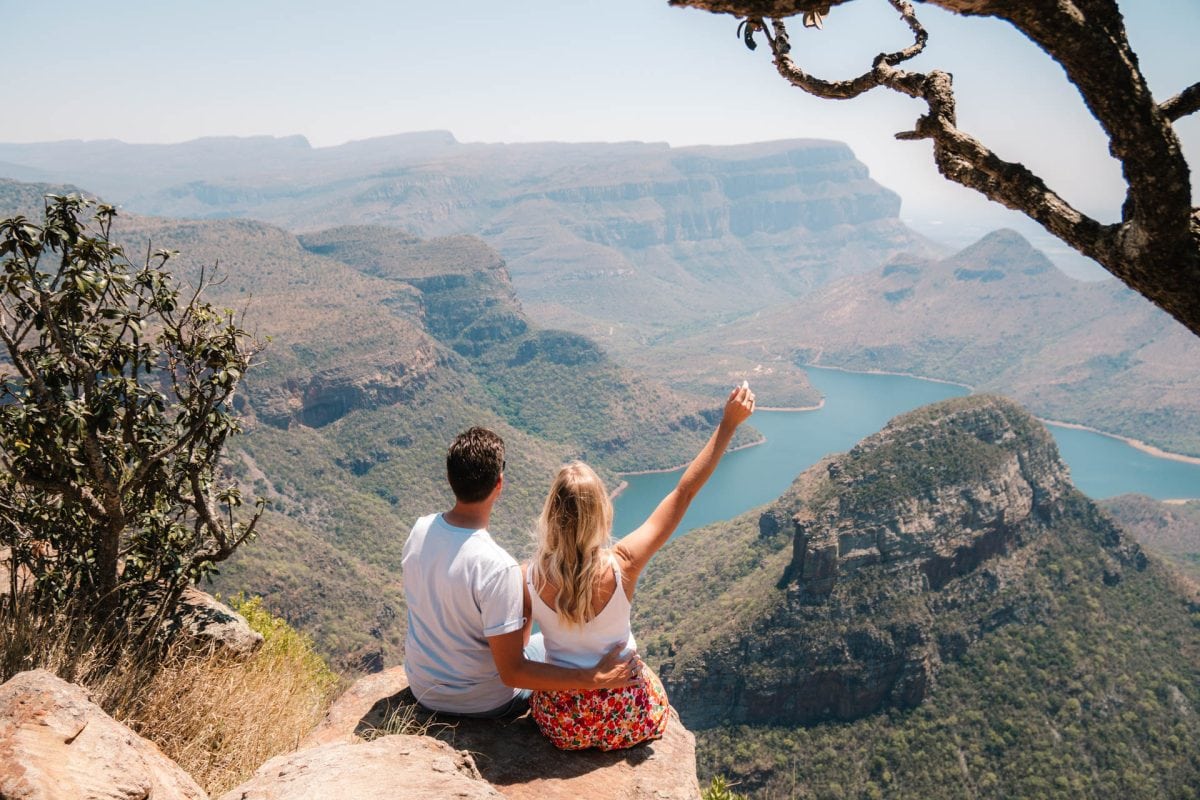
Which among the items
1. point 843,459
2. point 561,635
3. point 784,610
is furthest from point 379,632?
point 561,635

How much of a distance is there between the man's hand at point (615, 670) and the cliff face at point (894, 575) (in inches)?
1790

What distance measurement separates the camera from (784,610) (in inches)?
→ 1940

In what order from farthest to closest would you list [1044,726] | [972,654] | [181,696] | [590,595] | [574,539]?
[972,654]
[1044,726]
[181,696]
[590,595]
[574,539]

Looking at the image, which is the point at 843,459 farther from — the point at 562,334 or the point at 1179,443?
the point at 1179,443

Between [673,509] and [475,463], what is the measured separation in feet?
3.98

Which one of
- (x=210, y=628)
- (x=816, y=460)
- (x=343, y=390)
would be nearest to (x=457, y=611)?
(x=210, y=628)

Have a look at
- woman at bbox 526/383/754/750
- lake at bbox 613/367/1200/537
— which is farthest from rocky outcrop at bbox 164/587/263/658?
lake at bbox 613/367/1200/537

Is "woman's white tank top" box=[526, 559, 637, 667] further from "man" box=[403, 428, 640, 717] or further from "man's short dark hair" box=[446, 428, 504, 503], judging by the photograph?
"man's short dark hair" box=[446, 428, 504, 503]

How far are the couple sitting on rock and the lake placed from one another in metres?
93.5

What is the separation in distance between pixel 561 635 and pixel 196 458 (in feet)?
12.9

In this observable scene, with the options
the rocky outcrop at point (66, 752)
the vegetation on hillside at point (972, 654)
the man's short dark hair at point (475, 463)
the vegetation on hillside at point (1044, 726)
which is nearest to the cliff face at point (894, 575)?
the vegetation on hillside at point (972, 654)

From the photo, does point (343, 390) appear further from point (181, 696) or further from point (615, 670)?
point (615, 670)

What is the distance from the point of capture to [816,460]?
144m

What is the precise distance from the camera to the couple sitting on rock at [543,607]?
13.7 ft
